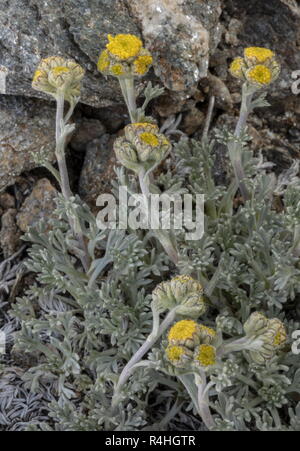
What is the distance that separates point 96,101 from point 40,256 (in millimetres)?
953

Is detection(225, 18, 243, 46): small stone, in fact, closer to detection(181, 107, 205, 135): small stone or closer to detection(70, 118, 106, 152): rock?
detection(181, 107, 205, 135): small stone

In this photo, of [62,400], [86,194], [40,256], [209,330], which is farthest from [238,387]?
[86,194]

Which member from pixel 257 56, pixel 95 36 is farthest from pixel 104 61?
pixel 257 56

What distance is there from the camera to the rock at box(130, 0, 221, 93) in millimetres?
3371

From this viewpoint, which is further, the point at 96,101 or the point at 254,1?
the point at 254,1

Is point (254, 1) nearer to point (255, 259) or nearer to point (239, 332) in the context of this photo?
point (255, 259)

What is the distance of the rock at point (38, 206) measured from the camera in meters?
3.55

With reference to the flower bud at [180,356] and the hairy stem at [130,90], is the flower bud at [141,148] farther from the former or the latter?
the flower bud at [180,356]

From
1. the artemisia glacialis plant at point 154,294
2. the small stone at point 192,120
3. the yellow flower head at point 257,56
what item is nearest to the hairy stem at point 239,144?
the artemisia glacialis plant at point 154,294

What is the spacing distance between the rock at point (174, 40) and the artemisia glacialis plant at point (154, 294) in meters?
0.25

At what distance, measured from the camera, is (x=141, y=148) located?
2.55m

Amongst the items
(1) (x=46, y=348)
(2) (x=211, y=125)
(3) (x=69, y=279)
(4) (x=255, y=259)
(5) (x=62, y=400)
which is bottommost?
(5) (x=62, y=400)

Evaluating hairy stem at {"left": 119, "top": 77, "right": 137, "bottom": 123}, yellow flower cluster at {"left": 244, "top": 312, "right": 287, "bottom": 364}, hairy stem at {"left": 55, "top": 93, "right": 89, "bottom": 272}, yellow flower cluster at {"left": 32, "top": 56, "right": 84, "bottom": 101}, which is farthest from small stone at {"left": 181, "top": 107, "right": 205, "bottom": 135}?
yellow flower cluster at {"left": 244, "top": 312, "right": 287, "bottom": 364}
